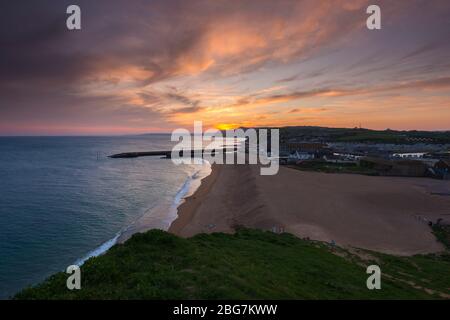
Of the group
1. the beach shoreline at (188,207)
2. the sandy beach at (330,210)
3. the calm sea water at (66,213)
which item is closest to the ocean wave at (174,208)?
the calm sea water at (66,213)

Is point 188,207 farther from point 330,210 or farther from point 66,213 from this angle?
point 330,210

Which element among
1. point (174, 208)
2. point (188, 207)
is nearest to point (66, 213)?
point (174, 208)

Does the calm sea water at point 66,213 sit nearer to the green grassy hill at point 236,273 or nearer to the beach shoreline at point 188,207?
the beach shoreline at point 188,207
